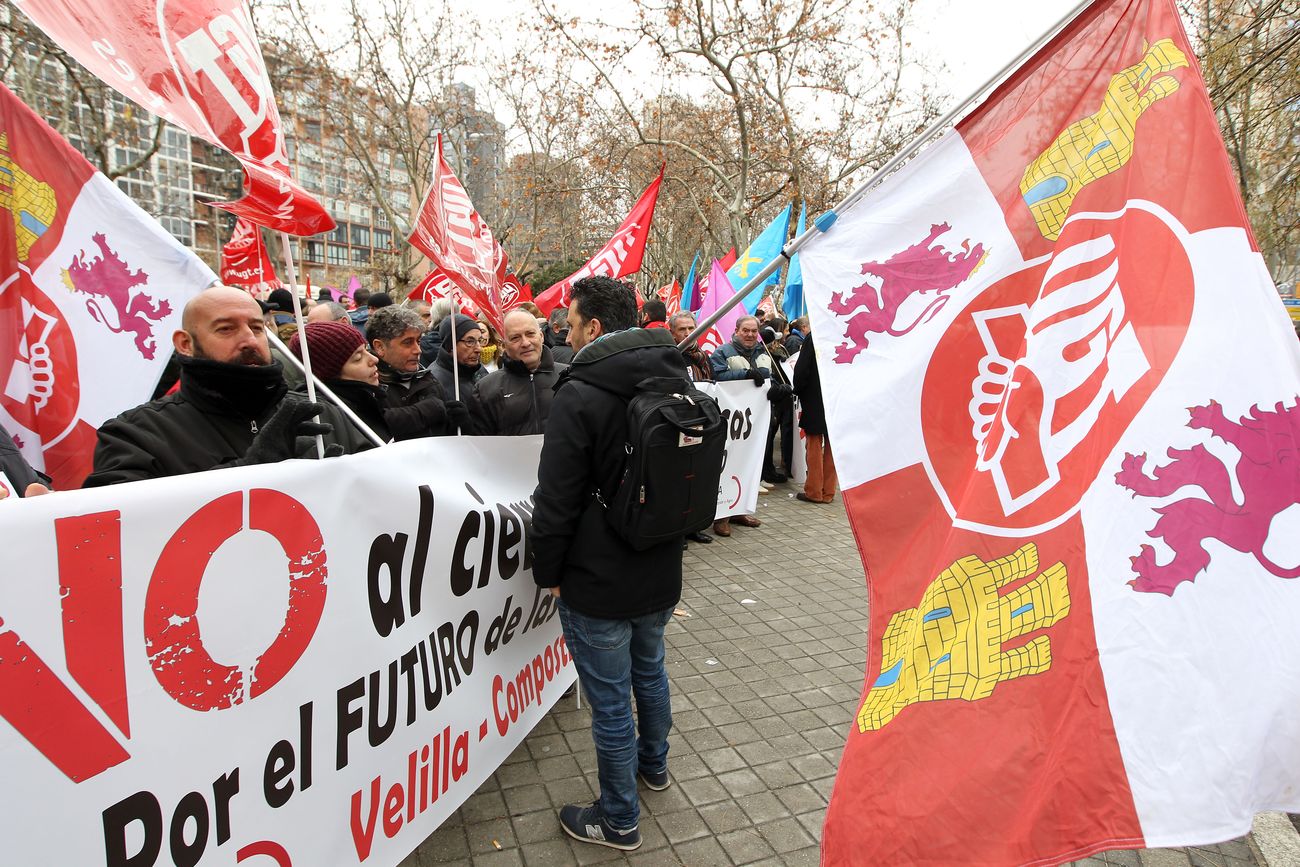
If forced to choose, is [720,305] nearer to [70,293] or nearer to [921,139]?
[70,293]

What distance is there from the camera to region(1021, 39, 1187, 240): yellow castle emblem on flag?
1866 millimetres

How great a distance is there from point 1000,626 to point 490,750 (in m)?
1.98

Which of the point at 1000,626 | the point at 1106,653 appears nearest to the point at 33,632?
the point at 1000,626

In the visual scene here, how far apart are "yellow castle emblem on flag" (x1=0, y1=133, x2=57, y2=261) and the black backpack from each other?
2660 mm

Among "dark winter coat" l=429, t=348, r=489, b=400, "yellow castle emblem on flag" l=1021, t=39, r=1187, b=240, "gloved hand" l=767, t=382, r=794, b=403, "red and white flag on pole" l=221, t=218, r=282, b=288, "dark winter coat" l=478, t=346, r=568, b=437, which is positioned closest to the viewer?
"yellow castle emblem on flag" l=1021, t=39, r=1187, b=240

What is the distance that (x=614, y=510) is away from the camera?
104 inches

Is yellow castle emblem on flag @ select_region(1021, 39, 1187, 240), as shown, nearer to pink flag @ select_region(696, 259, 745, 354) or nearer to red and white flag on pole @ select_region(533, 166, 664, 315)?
red and white flag on pole @ select_region(533, 166, 664, 315)

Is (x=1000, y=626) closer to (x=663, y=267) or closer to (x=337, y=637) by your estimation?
(x=337, y=637)

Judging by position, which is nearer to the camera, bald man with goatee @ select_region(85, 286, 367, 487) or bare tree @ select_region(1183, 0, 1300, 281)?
bald man with goatee @ select_region(85, 286, 367, 487)

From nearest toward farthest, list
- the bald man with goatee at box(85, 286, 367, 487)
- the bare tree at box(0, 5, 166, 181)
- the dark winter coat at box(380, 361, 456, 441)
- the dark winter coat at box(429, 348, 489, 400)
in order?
the bald man with goatee at box(85, 286, 367, 487), the dark winter coat at box(380, 361, 456, 441), the dark winter coat at box(429, 348, 489, 400), the bare tree at box(0, 5, 166, 181)

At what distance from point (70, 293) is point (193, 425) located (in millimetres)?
1527

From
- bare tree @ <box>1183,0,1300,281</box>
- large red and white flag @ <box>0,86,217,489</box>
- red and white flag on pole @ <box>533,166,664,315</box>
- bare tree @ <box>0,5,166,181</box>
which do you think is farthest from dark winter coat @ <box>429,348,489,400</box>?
bare tree @ <box>0,5,166,181</box>

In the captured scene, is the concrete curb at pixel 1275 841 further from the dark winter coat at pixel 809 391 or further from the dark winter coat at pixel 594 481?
the dark winter coat at pixel 809 391

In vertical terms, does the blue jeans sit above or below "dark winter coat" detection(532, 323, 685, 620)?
below
